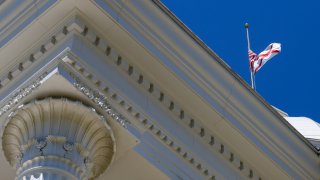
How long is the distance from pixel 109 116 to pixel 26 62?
237 cm

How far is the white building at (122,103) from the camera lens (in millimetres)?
22656

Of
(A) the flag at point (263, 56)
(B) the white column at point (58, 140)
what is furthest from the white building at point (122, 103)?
(A) the flag at point (263, 56)

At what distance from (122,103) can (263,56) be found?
41.1ft

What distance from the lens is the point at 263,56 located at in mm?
35094

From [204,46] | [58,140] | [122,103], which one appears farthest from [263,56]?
[58,140]

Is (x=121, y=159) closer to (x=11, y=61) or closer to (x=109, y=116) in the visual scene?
(x=109, y=116)

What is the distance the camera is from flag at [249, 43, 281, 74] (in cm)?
3475

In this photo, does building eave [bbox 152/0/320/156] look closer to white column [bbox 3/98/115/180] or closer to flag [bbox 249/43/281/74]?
white column [bbox 3/98/115/180]

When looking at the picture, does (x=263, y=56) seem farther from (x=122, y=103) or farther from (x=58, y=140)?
(x=58, y=140)

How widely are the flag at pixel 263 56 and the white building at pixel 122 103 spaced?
29.2 feet

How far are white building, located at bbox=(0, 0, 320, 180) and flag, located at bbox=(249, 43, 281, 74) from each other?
889 centimetres

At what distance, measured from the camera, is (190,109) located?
81.8ft

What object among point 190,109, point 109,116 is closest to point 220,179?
point 190,109

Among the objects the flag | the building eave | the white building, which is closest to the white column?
the white building
